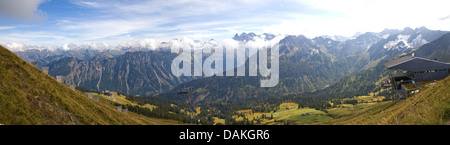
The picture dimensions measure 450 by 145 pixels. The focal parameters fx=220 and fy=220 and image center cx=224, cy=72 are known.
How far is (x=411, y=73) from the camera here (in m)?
69.7

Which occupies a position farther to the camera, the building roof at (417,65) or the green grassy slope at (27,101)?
the building roof at (417,65)

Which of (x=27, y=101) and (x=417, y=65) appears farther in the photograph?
(x=417, y=65)

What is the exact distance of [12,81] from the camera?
110 ft

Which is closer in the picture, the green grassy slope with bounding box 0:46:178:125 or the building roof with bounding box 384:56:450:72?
the green grassy slope with bounding box 0:46:178:125

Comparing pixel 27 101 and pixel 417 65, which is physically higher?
pixel 417 65
